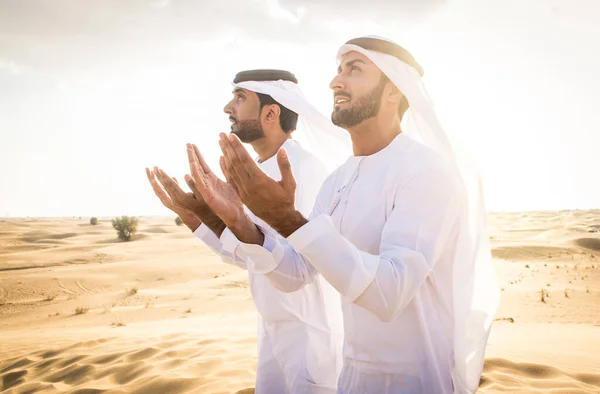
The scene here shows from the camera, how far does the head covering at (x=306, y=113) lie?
3.03 meters

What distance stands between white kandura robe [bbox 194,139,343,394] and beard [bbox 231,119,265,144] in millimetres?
722

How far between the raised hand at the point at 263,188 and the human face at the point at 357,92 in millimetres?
725

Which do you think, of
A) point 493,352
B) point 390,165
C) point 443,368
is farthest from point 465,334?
point 493,352

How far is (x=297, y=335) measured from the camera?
2.69 metres

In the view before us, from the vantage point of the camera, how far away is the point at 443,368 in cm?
176

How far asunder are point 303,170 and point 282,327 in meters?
1.08

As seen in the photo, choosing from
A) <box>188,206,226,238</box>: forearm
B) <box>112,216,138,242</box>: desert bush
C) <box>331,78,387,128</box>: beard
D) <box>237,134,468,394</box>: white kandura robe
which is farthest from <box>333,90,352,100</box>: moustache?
<box>112,216,138,242</box>: desert bush

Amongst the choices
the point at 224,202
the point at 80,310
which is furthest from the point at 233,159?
the point at 80,310

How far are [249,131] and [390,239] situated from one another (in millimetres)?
2055

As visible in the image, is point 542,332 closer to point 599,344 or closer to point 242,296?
point 599,344

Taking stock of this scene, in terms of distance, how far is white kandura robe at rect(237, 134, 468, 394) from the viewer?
4.65 ft

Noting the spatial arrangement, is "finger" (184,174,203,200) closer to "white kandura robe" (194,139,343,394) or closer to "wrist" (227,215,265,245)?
"white kandura robe" (194,139,343,394)

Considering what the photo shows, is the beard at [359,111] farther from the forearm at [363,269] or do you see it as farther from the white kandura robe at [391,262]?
the forearm at [363,269]

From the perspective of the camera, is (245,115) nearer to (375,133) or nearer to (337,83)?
(337,83)
